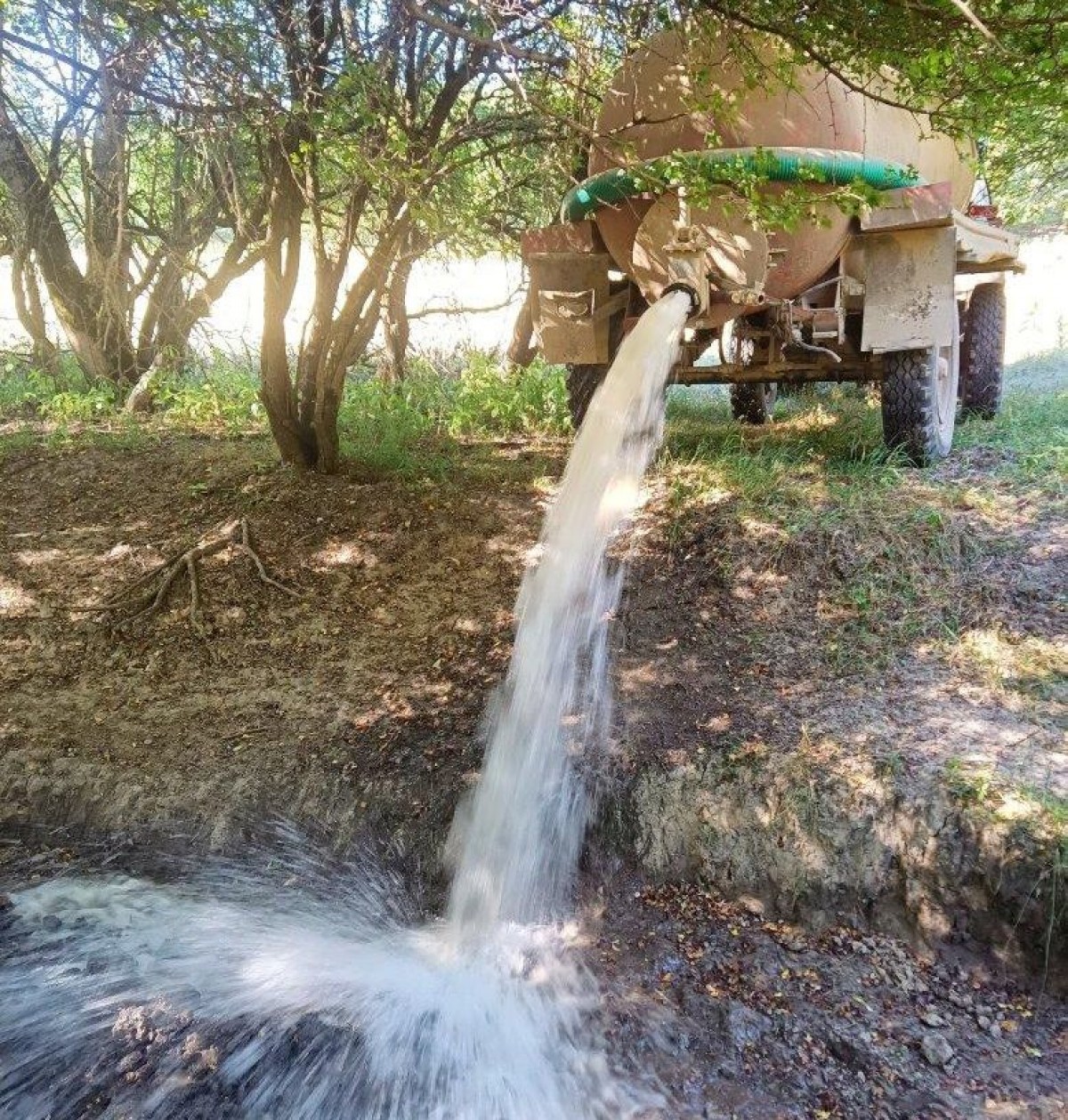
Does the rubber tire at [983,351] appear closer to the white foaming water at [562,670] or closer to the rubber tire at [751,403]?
the rubber tire at [751,403]

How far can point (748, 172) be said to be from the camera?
3189 millimetres

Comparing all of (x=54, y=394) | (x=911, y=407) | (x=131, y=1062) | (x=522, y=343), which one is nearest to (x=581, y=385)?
(x=911, y=407)

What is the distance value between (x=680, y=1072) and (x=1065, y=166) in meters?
8.65

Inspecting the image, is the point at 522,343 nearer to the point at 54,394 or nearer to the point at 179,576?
the point at 54,394

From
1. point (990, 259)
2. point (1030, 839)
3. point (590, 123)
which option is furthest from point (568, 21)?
point (1030, 839)

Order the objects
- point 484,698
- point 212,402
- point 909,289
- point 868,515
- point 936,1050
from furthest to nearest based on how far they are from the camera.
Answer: point 212,402 < point 909,289 < point 868,515 < point 484,698 < point 936,1050

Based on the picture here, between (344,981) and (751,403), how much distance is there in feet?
17.0

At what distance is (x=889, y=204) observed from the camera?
404cm

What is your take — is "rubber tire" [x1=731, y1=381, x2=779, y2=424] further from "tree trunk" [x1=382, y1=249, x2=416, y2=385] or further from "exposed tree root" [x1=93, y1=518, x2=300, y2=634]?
"exposed tree root" [x1=93, y1=518, x2=300, y2=634]

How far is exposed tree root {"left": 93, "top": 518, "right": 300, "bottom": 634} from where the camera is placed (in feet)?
14.3

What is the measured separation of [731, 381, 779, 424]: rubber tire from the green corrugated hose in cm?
215

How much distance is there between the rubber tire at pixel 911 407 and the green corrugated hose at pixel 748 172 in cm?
92

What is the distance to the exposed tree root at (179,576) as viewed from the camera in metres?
4.37

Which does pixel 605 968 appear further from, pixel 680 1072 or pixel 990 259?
pixel 990 259
